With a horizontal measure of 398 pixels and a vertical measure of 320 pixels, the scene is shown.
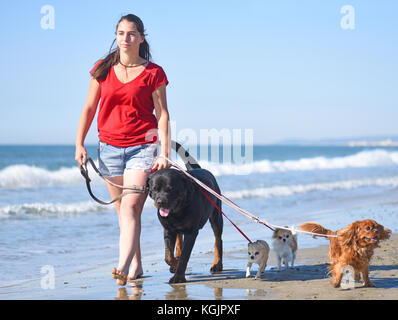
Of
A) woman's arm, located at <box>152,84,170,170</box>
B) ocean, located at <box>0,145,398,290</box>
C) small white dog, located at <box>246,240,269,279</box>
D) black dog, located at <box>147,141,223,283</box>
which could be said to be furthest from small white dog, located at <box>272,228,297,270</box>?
woman's arm, located at <box>152,84,170,170</box>

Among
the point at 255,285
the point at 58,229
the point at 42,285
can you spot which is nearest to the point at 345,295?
the point at 255,285

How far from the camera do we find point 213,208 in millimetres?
5375

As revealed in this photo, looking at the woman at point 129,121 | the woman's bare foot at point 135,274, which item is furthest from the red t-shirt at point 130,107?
the woman's bare foot at point 135,274

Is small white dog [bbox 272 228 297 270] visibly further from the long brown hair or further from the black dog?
the long brown hair

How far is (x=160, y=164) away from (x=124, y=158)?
0.40 m

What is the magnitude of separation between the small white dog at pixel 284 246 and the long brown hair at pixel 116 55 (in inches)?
89.5

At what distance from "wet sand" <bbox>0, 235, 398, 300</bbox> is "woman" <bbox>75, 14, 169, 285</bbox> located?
326 millimetres

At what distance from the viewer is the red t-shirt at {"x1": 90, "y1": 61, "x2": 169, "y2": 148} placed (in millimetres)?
4633

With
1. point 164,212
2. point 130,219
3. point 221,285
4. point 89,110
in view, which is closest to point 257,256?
point 221,285

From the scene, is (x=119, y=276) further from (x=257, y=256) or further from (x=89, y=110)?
(x=89, y=110)

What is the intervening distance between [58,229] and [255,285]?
4.97 m

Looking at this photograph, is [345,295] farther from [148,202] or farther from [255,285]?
[148,202]

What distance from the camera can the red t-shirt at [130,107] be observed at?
4.63 meters

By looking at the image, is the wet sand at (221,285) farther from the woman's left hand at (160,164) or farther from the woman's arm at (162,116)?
the woman's arm at (162,116)
